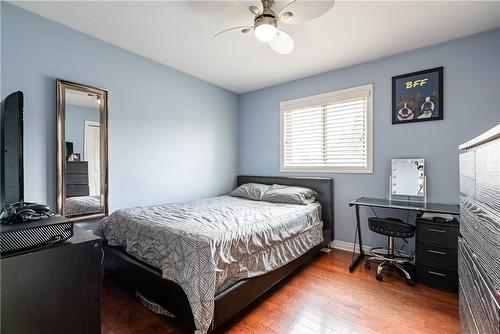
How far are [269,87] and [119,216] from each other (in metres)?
2.96

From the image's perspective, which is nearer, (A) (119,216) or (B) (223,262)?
(B) (223,262)

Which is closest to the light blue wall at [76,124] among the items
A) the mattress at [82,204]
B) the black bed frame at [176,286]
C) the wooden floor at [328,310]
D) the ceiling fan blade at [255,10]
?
the mattress at [82,204]

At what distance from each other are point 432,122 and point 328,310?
91.1 inches

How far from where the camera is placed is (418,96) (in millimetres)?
2639

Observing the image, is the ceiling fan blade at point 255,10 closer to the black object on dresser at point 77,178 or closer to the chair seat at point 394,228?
the black object on dresser at point 77,178

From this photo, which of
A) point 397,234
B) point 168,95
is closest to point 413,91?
point 397,234

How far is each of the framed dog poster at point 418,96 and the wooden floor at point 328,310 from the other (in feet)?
5.96

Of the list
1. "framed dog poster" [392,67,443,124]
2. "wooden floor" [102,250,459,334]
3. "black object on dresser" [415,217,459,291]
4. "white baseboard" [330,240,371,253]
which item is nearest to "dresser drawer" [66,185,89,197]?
"wooden floor" [102,250,459,334]

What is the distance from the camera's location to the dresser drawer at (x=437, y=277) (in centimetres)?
207

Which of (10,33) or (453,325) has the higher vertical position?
(10,33)

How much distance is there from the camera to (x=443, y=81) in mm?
2516

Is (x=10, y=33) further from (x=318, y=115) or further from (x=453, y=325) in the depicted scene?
(x=453, y=325)

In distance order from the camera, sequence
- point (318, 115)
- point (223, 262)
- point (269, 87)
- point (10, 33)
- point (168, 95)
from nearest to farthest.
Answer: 1. point (223, 262)
2. point (10, 33)
3. point (168, 95)
4. point (318, 115)
5. point (269, 87)

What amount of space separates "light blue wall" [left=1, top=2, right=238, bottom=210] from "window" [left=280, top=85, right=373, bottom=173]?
44.7 inches
